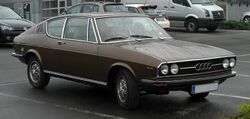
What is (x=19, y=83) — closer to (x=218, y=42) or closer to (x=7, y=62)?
(x=7, y=62)

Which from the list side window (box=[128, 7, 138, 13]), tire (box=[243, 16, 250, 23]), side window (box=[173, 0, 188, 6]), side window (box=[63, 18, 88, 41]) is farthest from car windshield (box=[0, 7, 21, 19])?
tire (box=[243, 16, 250, 23])

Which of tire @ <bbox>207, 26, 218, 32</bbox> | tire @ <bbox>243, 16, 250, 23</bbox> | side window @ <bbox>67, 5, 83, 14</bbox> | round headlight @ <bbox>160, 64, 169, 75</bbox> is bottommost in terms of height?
tire @ <bbox>207, 26, 218, 32</bbox>

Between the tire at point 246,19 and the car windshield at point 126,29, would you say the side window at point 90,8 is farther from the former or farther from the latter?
the tire at point 246,19

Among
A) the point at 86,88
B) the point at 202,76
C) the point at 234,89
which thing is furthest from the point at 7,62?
the point at 202,76

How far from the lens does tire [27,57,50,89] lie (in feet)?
32.6

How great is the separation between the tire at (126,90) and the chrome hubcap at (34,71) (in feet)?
7.87

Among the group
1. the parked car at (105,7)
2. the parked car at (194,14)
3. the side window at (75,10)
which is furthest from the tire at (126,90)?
the parked car at (194,14)

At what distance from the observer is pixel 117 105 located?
8438mm

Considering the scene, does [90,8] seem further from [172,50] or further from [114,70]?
[172,50]

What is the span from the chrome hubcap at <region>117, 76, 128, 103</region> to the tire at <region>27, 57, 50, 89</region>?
223 cm

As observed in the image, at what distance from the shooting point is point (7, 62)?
14.5 meters

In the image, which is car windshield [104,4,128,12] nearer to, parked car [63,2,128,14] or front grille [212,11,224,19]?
parked car [63,2,128,14]

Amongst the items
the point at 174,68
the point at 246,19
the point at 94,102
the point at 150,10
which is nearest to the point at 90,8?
the point at 150,10

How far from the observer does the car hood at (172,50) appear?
25.1ft
